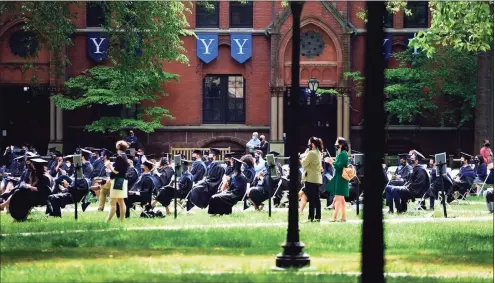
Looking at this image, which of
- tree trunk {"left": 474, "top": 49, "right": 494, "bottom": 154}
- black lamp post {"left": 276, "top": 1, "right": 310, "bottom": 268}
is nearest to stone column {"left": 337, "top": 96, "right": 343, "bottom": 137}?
tree trunk {"left": 474, "top": 49, "right": 494, "bottom": 154}

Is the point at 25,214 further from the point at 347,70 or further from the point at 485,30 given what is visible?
the point at 347,70

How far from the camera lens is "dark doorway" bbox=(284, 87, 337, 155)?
162ft

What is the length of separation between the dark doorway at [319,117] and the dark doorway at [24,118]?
1109cm

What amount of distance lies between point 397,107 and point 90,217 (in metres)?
23.9

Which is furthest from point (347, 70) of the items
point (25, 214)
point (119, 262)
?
point (119, 262)

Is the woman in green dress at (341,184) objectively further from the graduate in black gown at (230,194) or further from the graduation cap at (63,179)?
the graduation cap at (63,179)

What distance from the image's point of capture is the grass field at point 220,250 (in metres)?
13.7

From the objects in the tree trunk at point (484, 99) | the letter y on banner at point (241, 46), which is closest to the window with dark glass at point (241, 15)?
the letter y on banner at point (241, 46)

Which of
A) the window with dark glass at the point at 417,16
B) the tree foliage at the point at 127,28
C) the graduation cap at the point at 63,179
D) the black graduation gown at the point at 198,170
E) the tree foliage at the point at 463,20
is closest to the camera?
the tree foliage at the point at 463,20

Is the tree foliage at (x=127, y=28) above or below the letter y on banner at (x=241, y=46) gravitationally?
below

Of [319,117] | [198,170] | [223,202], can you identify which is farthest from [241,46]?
[223,202]

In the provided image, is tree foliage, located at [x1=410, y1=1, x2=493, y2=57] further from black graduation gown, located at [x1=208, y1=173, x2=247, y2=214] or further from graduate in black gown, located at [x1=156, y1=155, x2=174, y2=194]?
graduate in black gown, located at [x1=156, y1=155, x2=174, y2=194]

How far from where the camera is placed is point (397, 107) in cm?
4588

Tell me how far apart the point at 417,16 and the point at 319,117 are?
21.1 feet
